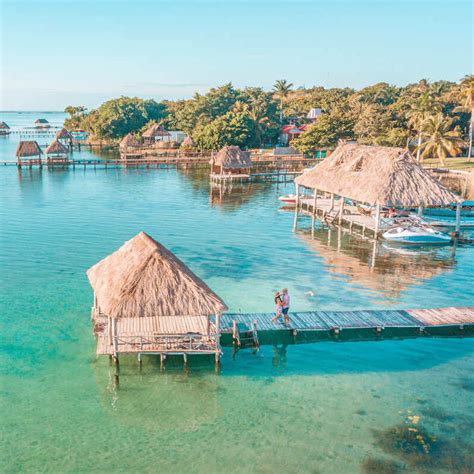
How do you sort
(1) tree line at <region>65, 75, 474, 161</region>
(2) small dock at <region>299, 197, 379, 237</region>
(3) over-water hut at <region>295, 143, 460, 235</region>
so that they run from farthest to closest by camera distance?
(1) tree line at <region>65, 75, 474, 161</region> → (2) small dock at <region>299, 197, 379, 237</region> → (3) over-water hut at <region>295, 143, 460, 235</region>

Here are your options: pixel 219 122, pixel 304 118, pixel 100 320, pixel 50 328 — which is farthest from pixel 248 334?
pixel 304 118

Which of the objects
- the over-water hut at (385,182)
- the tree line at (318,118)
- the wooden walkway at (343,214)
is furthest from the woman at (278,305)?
the tree line at (318,118)

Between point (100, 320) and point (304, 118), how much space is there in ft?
292

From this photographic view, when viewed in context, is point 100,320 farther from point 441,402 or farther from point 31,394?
point 441,402

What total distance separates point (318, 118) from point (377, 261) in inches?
1885

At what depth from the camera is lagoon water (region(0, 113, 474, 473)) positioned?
513 inches

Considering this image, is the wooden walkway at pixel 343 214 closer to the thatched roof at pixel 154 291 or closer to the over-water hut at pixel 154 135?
the thatched roof at pixel 154 291

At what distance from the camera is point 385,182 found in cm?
3347

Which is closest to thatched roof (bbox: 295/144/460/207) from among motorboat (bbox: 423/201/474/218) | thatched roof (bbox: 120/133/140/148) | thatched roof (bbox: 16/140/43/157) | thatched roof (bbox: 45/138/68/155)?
motorboat (bbox: 423/201/474/218)

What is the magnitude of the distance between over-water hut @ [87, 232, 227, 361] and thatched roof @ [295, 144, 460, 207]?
19.4 metres

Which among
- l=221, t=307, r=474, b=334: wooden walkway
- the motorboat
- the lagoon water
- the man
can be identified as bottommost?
the lagoon water

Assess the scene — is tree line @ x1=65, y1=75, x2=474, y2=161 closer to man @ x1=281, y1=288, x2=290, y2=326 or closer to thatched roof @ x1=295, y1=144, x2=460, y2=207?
thatched roof @ x1=295, y1=144, x2=460, y2=207

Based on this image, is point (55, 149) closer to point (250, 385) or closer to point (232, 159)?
point (232, 159)

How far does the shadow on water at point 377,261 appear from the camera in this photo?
87.2 ft
